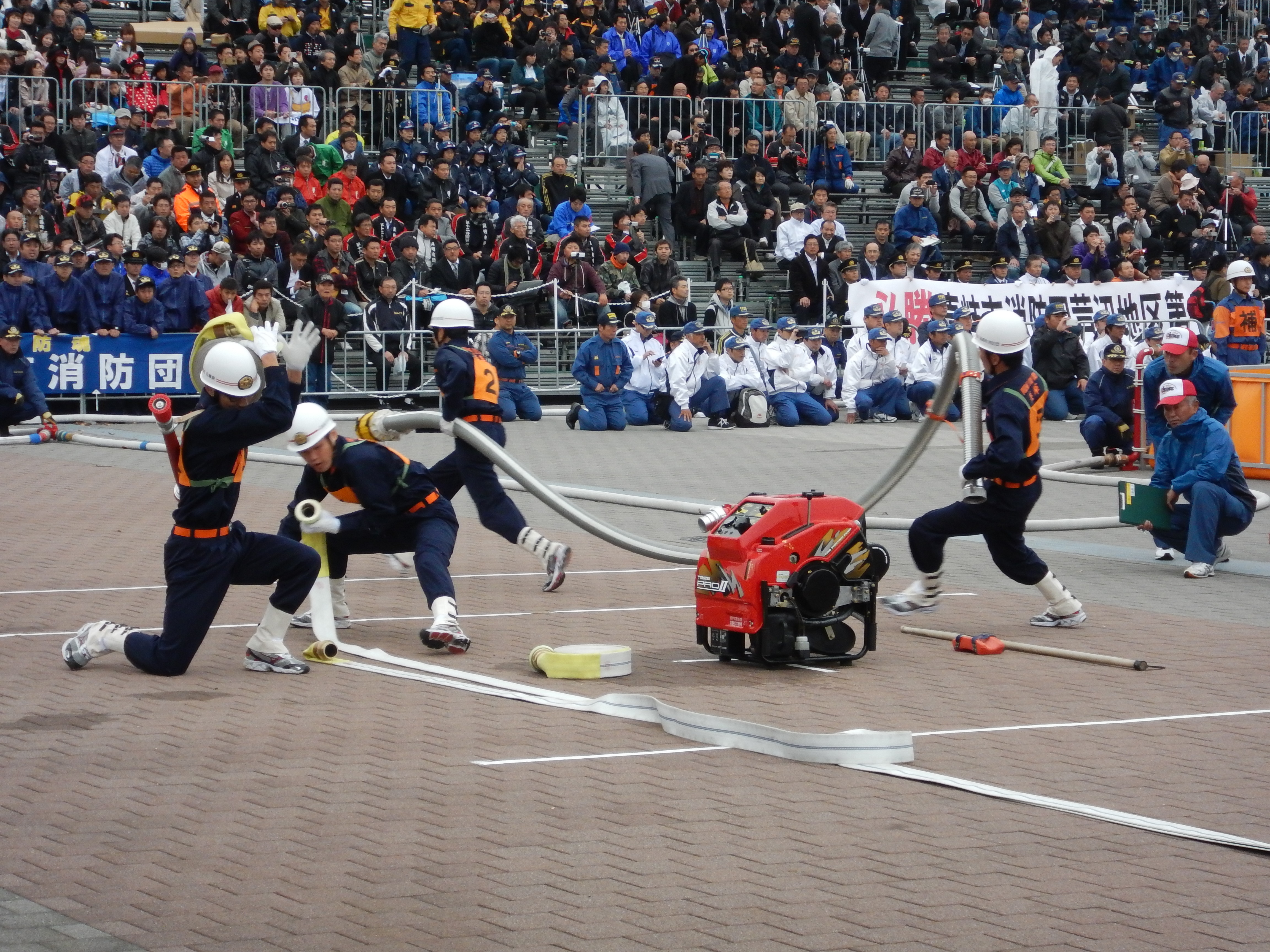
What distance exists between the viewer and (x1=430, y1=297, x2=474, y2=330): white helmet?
442 inches

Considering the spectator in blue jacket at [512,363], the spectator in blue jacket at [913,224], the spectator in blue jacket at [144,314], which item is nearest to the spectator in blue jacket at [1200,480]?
the spectator in blue jacket at [512,363]

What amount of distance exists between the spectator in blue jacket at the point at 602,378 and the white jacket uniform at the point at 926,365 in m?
4.01

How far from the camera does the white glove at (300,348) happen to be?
8875 mm

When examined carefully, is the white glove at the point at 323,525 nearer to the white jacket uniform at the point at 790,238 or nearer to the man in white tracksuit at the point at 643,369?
the man in white tracksuit at the point at 643,369

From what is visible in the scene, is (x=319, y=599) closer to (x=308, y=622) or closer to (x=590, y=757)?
(x=308, y=622)

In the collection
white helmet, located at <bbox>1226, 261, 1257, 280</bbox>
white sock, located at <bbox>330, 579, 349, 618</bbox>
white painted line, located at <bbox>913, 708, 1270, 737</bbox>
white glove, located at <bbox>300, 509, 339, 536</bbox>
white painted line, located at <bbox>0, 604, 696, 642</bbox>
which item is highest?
white helmet, located at <bbox>1226, 261, 1257, 280</bbox>

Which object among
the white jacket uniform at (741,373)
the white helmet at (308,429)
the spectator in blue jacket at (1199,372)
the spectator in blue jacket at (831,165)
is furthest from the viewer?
the spectator in blue jacket at (831,165)

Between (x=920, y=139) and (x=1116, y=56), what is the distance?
200 inches

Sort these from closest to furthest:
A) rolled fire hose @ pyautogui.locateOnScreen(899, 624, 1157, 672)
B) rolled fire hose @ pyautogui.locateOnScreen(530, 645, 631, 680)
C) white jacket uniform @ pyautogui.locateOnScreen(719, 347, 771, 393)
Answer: rolled fire hose @ pyautogui.locateOnScreen(530, 645, 631, 680) < rolled fire hose @ pyautogui.locateOnScreen(899, 624, 1157, 672) < white jacket uniform @ pyautogui.locateOnScreen(719, 347, 771, 393)

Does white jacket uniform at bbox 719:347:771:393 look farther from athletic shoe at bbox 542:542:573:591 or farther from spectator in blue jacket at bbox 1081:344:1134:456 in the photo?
athletic shoe at bbox 542:542:573:591

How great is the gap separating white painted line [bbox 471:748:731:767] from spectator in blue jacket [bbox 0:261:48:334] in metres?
14.8

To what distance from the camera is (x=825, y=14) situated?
30.5 metres


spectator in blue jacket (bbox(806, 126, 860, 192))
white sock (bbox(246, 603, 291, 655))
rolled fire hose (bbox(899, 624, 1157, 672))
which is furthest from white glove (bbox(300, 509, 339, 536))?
spectator in blue jacket (bbox(806, 126, 860, 192))

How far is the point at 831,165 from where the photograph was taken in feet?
90.5
